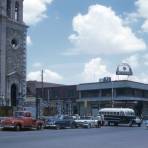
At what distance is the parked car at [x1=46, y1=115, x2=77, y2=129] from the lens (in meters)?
48.3

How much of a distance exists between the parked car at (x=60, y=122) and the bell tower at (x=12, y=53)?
52.9ft

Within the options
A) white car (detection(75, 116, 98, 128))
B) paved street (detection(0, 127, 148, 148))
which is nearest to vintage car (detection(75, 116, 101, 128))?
white car (detection(75, 116, 98, 128))

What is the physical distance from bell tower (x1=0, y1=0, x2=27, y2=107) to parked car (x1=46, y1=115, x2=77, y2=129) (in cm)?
1612

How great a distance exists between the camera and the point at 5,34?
67188 millimetres

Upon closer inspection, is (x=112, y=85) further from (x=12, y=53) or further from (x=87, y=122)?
(x=87, y=122)

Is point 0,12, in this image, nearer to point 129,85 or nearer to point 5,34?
point 5,34

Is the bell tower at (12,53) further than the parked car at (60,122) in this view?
Yes

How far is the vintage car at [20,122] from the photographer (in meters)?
41.8

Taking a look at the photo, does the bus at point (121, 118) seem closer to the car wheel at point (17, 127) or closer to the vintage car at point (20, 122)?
the vintage car at point (20, 122)

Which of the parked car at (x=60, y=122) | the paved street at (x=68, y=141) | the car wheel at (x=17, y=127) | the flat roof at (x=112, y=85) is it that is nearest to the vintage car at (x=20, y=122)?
the car wheel at (x=17, y=127)

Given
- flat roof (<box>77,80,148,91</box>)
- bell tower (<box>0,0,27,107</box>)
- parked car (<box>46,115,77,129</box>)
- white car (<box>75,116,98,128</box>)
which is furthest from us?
flat roof (<box>77,80,148,91</box>)

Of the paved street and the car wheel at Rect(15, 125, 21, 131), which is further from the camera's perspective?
the car wheel at Rect(15, 125, 21, 131)

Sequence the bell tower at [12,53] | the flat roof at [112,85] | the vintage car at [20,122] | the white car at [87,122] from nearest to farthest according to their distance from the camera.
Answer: the vintage car at [20,122], the white car at [87,122], the bell tower at [12,53], the flat roof at [112,85]

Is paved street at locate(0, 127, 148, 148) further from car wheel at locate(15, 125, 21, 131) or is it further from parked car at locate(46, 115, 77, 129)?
parked car at locate(46, 115, 77, 129)
